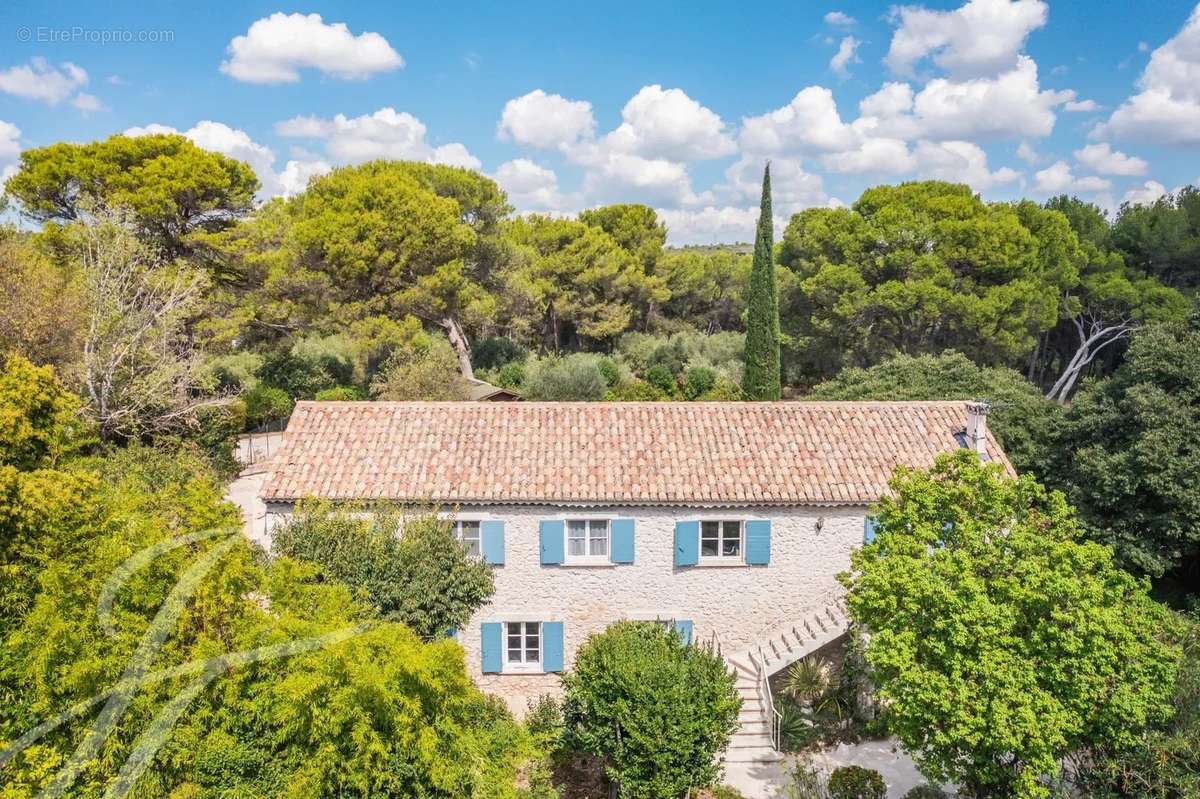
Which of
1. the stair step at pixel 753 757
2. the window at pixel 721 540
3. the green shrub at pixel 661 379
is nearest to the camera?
the stair step at pixel 753 757

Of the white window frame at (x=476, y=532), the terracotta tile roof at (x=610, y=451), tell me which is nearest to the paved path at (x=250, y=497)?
the terracotta tile roof at (x=610, y=451)

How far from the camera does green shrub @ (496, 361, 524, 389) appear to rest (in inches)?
1724

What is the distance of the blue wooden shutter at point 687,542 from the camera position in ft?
58.3

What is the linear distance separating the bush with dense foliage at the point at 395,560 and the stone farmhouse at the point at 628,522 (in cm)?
157

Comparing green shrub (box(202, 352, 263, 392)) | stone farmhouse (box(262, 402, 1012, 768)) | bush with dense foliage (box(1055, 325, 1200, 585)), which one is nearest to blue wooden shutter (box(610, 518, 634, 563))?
stone farmhouse (box(262, 402, 1012, 768))

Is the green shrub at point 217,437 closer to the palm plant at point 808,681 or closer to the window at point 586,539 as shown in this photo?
the window at point 586,539

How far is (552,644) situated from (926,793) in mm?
8600

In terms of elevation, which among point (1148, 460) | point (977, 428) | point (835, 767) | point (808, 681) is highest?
point (977, 428)

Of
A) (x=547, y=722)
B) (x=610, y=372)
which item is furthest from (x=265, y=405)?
(x=547, y=722)

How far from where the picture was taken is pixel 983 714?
36.7 feet

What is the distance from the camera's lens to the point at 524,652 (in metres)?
18.3

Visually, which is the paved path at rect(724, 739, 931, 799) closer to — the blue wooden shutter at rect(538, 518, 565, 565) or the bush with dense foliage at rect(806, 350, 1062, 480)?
the blue wooden shutter at rect(538, 518, 565, 565)

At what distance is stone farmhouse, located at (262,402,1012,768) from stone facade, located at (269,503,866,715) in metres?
0.03

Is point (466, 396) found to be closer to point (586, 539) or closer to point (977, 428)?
point (586, 539)
